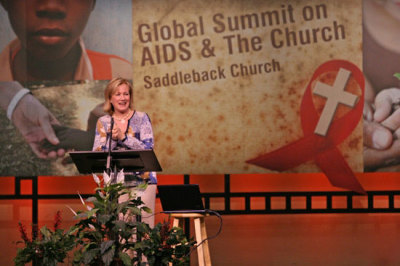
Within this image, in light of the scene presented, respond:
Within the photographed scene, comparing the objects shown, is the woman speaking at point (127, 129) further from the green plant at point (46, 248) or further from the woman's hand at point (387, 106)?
the woman's hand at point (387, 106)

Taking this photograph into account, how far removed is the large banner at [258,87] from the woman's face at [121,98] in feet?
11.0

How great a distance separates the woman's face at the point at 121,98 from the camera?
14.5 ft

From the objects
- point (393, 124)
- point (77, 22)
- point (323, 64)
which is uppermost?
point (77, 22)

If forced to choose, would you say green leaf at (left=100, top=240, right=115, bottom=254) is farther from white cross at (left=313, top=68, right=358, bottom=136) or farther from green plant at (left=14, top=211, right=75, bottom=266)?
white cross at (left=313, top=68, right=358, bottom=136)

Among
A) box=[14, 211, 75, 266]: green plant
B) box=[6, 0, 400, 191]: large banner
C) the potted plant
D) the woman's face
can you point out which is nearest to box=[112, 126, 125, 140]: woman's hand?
the woman's face

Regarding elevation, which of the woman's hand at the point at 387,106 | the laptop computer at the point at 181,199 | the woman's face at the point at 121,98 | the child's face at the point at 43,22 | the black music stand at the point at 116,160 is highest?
the child's face at the point at 43,22

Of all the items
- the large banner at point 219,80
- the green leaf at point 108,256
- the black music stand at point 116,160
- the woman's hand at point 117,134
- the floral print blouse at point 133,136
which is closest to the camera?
the green leaf at point 108,256

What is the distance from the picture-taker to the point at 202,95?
307 inches

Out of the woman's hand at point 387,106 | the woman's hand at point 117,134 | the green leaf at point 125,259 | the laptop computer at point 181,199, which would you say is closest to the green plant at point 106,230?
the green leaf at point 125,259

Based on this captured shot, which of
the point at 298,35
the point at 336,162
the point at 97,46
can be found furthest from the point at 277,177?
the point at 97,46

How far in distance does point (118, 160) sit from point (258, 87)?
3998mm

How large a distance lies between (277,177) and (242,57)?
6.87 feet

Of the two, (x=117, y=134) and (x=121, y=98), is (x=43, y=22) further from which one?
(x=117, y=134)

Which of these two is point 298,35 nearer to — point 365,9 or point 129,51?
point 365,9
